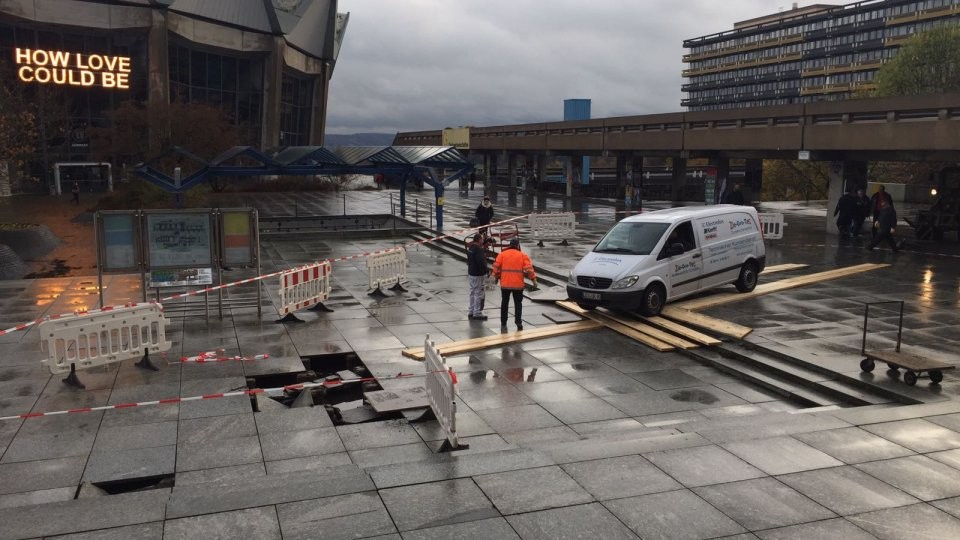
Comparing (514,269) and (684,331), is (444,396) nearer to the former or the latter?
(514,269)

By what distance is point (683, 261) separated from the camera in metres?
14.6

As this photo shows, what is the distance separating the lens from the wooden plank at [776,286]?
15.0 metres

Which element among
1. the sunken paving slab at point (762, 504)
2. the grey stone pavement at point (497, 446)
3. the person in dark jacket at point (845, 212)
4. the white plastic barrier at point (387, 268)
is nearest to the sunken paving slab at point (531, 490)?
the grey stone pavement at point (497, 446)

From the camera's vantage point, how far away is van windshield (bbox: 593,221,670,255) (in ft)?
47.2

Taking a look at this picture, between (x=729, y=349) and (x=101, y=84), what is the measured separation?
52980mm

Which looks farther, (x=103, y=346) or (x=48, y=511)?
(x=103, y=346)

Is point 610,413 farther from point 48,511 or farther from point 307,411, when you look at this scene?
point 48,511

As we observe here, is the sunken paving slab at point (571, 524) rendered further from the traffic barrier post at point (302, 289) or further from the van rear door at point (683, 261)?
the traffic barrier post at point (302, 289)

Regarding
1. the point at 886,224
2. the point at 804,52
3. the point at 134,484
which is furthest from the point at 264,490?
the point at 804,52

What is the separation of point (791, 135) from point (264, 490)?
2604cm

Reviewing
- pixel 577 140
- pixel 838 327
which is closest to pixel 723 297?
pixel 838 327

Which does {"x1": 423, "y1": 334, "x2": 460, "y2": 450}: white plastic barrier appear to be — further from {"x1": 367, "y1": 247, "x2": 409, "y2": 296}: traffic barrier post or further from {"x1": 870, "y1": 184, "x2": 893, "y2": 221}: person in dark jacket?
{"x1": 870, "y1": 184, "x2": 893, "y2": 221}: person in dark jacket

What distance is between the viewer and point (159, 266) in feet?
46.3

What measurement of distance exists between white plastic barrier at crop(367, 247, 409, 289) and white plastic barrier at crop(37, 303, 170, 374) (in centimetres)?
584
